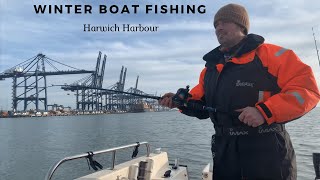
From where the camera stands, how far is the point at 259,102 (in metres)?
2.63

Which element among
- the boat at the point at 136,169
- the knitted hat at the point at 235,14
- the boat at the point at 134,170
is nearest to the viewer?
the knitted hat at the point at 235,14

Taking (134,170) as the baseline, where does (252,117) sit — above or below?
above

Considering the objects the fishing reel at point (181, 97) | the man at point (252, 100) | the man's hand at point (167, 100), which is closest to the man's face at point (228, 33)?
the man at point (252, 100)

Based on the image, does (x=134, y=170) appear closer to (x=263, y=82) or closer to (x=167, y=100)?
(x=167, y=100)

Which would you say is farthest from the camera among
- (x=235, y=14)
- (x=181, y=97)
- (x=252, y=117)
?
(x=181, y=97)

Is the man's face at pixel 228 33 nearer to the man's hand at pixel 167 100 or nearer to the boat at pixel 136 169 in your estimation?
the man's hand at pixel 167 100

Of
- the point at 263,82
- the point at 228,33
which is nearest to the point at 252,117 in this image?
the point at 263,82

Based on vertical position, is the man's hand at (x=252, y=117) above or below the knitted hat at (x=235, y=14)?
below

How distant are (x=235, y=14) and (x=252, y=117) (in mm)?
964

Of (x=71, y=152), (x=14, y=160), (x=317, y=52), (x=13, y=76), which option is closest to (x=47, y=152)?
(x=71, y=152)

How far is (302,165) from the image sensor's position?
16.7 meters

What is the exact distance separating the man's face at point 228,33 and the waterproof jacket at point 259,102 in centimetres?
9

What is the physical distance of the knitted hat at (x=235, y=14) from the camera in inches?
114

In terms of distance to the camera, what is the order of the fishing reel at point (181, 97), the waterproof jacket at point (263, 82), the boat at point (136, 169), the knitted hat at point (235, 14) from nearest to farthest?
the waterproof jacket at point (263, 82) < the knitted hat at point (235, 14) < the fishing reel at point (181, 97) < the boat at point (136, 169)
